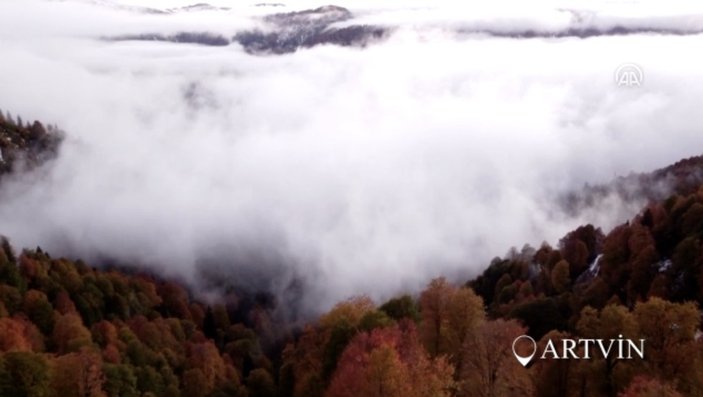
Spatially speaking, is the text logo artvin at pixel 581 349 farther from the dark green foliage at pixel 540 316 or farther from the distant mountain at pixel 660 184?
the distant mountain at pixel 660 184

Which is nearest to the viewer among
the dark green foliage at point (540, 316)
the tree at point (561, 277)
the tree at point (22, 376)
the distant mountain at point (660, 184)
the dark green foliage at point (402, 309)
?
the tree at point (22, 376)

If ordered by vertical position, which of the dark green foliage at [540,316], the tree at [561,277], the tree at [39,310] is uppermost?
the dark green foliage at [540,316]

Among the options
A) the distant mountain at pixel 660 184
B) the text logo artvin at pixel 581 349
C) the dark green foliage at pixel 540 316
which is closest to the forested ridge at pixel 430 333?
the dark green foliage at pixel 540 316

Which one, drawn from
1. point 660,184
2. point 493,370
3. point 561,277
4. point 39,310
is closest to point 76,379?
point 493,370

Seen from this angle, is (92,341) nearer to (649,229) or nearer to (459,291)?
(459,291)

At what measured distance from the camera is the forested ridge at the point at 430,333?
44.8 meters

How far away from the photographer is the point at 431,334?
173ft

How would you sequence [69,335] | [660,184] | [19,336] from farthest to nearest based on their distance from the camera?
[660,184], [69,335], [19,336]

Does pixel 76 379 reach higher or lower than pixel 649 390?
lower

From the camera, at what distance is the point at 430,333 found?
5262 centimetres

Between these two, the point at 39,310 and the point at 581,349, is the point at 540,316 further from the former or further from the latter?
the point at 39,310

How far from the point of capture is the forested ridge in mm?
44844

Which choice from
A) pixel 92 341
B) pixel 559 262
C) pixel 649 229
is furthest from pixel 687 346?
pixel 92 341

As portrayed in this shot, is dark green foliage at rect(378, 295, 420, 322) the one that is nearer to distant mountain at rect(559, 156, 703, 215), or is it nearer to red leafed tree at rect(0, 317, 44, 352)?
red leafed tree at rect(0, 317, 44, 352)
